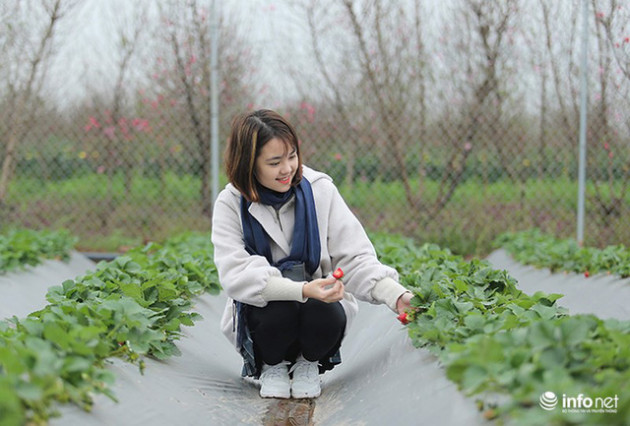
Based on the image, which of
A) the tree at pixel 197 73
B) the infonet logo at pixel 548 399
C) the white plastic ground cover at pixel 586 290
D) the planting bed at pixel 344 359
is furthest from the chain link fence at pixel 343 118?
the infonet logo at pixel 548 399

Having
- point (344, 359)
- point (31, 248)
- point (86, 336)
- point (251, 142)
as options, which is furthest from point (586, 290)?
point (31, 248)

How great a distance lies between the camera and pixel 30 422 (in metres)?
→ 1.58

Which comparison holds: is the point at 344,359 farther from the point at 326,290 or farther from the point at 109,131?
the point at 109,131

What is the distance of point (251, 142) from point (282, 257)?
1.53 ft

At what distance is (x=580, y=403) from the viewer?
5.02 feet

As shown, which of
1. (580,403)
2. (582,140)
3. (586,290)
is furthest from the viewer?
(582,140)

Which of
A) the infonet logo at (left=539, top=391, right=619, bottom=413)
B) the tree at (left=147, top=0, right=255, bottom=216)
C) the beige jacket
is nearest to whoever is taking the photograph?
the infonet logo at (left=539, top=391, right=619, bottom=413)

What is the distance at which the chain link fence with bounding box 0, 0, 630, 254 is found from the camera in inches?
275

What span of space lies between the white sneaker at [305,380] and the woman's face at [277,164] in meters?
0.71

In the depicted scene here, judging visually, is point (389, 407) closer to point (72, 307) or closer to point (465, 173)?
point (72, 307)

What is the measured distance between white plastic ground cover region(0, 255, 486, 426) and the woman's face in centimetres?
74

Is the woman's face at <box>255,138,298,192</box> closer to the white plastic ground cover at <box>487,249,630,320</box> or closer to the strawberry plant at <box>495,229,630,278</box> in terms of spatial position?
the white plastic ground cover at <box>487,249,630,320</box>

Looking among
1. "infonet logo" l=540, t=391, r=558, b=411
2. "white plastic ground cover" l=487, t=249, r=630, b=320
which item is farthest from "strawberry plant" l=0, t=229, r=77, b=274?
"infonet logo" l=540, t=391, r=558, b=411

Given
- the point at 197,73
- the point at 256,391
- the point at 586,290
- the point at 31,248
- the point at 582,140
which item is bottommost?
the point at 586,290
